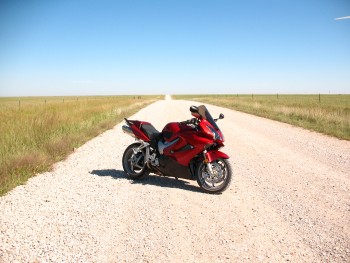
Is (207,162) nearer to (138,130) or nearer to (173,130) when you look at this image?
(173,130)

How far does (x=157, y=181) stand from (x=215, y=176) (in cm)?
130

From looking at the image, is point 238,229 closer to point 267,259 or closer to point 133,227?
point 267,259

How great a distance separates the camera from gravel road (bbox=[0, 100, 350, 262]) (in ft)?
10.8

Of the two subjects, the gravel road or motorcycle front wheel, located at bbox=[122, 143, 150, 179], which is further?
motorcycle front wheel, located at bbox=[122, 143, 150, 179]

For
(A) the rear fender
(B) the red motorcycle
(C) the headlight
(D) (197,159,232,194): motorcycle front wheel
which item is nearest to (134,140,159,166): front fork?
(B) the red motorcycle

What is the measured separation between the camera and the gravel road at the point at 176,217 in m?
3.29

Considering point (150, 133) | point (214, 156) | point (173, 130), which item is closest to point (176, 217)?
point (214, 156)

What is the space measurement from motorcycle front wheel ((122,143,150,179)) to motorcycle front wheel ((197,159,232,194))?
4.03ft

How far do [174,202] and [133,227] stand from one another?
107 cm

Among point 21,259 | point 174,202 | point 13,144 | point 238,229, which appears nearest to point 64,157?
point 13,144

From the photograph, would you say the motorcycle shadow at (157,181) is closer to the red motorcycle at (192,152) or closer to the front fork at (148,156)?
the red motorcycle at (192,152)

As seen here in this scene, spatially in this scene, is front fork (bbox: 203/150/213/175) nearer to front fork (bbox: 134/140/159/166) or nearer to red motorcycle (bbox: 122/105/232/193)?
red motorcycle (bbox: 122/105/232/193)

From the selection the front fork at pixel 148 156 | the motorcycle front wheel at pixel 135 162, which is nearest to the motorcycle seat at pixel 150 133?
the front fork at pixel 148 156

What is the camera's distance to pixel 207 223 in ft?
13.2
